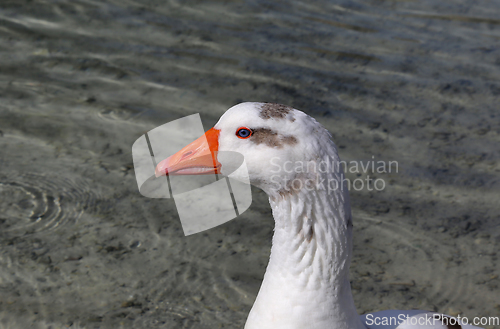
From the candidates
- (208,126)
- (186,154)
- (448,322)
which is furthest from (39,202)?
(448,322)

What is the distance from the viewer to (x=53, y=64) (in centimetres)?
605

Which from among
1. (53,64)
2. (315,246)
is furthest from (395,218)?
(53,64)

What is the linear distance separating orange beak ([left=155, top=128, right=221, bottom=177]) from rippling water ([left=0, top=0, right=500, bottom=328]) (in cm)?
145

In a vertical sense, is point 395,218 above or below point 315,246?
below

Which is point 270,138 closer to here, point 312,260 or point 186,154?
point 186,154

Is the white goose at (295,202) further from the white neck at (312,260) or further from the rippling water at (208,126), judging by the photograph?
the rippling water at (208,126)

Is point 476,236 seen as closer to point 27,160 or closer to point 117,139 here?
point 117,139

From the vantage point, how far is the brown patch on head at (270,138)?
2133 mm

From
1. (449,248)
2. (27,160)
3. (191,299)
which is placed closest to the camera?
(191,299)

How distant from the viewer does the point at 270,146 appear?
85.3 inches

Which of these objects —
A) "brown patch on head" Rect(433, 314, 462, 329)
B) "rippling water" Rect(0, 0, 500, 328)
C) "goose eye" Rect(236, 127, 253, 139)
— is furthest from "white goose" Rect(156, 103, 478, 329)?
"rippling water" Rect(0, 0, 500, 328)

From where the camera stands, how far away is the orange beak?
229 centimetres

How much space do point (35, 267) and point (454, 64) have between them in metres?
5.26

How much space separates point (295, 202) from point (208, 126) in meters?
3.11
